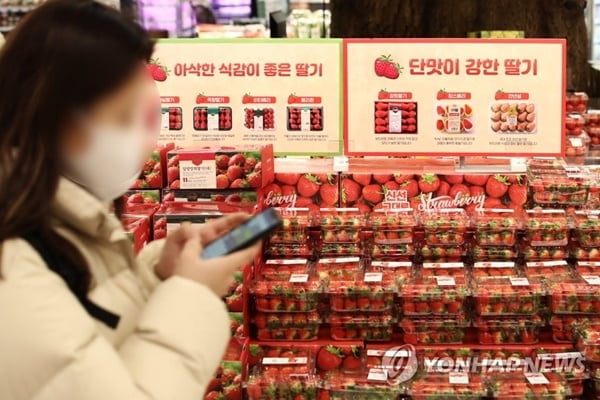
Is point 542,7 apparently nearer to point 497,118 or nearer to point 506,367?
point 497,118

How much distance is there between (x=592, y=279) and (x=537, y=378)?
40 cm

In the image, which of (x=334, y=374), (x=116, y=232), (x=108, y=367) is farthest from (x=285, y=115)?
(x=108, y=367)

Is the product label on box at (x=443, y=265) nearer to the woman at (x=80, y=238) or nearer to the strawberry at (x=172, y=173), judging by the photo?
the strawberry at (x=172, y=173)

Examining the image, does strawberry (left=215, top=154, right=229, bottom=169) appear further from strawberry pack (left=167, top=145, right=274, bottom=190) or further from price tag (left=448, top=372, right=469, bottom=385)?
price tag (left=448, top=372, right=469, bottom=385)

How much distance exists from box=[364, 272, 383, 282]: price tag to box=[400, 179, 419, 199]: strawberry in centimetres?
32

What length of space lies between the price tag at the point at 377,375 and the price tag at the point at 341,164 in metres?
0.73

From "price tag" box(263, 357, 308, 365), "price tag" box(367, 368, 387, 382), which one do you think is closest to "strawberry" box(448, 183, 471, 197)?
"price tag" box(367, 368, 387, 382)

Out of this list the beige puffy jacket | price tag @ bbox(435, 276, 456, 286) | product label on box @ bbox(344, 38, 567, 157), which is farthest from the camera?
product label on box @ bbox(344, 38, 567, 157)

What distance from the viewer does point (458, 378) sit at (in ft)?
9.38

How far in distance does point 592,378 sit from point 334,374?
90 cm

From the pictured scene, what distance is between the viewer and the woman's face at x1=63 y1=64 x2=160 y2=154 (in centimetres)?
137

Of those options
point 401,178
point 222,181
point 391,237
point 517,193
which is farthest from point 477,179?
point 222,181

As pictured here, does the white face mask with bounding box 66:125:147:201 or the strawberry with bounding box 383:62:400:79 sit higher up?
the strawberry with bounding box 383:62:400:79

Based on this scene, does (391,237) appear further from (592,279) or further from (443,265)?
(592,279)
